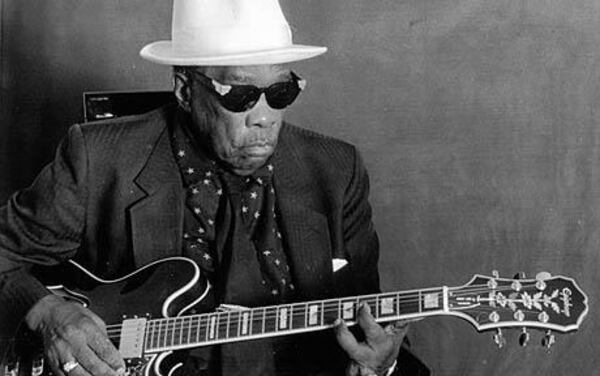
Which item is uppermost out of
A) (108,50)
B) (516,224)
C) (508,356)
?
(108,50)

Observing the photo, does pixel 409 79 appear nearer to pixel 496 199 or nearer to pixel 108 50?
pixel 496 199

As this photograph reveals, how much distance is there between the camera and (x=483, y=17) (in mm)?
1699

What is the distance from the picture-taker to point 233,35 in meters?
1.31

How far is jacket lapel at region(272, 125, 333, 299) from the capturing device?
4.51 feet

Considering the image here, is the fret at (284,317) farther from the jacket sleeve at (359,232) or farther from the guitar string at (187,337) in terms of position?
the jacket sleeve at (359,232)

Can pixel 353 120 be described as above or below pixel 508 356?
above

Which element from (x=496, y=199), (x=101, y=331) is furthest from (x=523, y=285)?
(x=496, y=199)

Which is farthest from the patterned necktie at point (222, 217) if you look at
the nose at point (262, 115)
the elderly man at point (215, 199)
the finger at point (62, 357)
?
the finger at point (62, 357)

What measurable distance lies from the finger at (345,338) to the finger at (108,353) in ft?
0.86

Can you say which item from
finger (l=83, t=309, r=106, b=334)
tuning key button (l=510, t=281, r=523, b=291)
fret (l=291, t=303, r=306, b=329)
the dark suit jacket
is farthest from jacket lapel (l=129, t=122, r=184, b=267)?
tuning key button (l=510, t=281, r=523, b=291)

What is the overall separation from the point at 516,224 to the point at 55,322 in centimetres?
80

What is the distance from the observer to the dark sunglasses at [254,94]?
4.22 ft

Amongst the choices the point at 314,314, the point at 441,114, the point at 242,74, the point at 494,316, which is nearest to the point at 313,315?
the point at 314,314

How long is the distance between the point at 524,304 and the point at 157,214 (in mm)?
506
